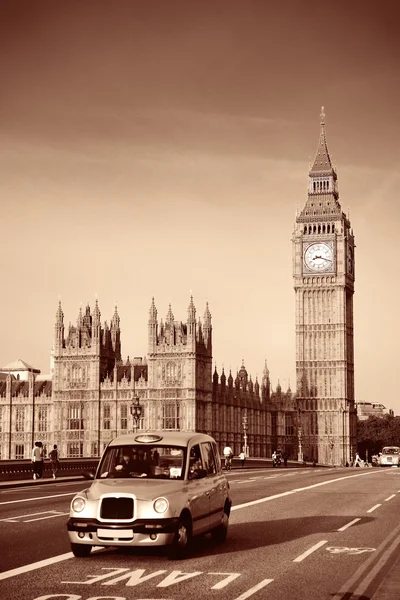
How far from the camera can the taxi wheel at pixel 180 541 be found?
50.7ft

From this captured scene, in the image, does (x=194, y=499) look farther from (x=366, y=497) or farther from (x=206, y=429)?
(x=206, y=429)

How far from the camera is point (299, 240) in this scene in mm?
137750

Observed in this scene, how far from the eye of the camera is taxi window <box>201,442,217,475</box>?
17719mm

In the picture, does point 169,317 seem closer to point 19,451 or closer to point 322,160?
point 19,451

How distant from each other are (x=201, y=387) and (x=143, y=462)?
8869 cm

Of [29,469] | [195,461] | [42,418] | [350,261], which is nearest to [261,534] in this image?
[195,461]

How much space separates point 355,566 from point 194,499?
2.68 metres

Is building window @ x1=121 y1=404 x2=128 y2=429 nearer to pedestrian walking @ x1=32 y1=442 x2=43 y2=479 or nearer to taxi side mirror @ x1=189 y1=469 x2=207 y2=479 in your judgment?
pedestrian walking @ x1=32 y1=442 x2=43 y2=479

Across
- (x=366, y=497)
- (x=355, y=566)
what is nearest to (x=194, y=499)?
(x=355, y=566)

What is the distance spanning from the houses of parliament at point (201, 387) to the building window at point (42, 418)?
106mm

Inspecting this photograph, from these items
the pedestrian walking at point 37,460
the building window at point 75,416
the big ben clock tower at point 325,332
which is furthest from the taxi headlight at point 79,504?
the big ben clock tower at point 325,332

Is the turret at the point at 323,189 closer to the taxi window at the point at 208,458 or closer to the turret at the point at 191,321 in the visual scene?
the turret at the point at 191,321

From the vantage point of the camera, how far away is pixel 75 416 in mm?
106250

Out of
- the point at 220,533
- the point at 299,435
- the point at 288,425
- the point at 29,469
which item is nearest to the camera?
the point at 220,533
